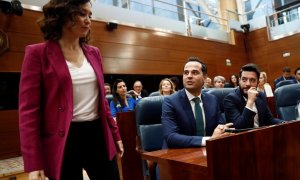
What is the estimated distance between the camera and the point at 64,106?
104cm

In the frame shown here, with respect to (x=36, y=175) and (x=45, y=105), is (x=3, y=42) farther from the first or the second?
(x=36, y=175)

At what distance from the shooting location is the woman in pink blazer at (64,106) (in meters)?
1.00

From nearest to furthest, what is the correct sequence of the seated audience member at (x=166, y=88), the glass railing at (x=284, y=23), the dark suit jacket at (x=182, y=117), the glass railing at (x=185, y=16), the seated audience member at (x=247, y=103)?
the dark suit jacket at (x=182, y=117) < the seated audience member at (x=247, y=103) < the seated audience member at (x=166, y=88) < the glass railing at (x=185, y=16) < the glass railing at (x=284, y=23)

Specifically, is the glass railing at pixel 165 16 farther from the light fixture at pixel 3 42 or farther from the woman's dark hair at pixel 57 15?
the woman's dark hair at pixel 57 15

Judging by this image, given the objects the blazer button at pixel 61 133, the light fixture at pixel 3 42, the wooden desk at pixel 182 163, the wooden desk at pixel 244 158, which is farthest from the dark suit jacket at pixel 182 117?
the light fixture at pixel 3 42

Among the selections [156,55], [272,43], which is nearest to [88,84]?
[156,55]

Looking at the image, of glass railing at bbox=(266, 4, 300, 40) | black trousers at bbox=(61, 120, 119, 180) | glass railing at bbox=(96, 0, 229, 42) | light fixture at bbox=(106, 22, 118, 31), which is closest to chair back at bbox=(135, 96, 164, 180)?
black trousers at bbox=(61, 120, 119, 180)

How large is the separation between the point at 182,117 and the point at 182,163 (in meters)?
0.61

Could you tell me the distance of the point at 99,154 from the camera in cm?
113

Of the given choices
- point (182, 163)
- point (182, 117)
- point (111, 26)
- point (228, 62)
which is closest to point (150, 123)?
point (182, 117)

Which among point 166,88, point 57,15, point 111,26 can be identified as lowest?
point 166,88

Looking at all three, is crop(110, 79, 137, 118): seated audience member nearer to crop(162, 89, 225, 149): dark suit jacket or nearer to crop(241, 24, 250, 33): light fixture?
crop(162, 89, 225, 149): dark suit jacket

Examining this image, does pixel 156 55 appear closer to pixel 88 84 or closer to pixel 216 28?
pixel 216 28

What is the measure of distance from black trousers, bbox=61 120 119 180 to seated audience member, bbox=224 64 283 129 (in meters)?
1.11
